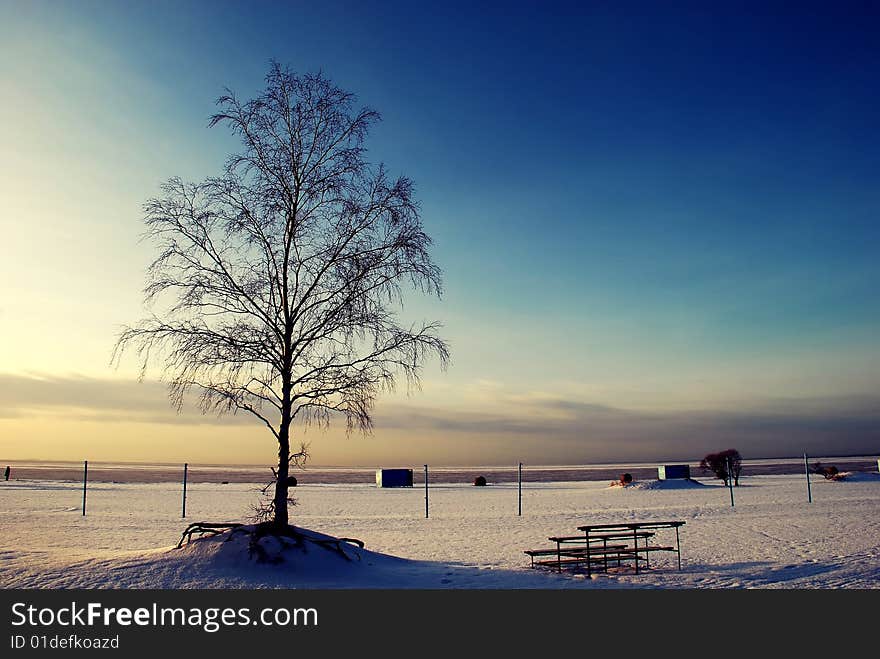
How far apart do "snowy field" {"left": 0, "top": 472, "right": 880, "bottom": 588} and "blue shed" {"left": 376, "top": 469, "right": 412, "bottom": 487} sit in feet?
35.9

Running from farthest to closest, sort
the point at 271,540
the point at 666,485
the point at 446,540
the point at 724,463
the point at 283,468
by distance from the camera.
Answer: the point at 724,463, the point at 666,485, the point at 446,540, the point at 283,468, the point at 271,540

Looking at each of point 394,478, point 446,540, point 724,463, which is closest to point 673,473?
point 724,463

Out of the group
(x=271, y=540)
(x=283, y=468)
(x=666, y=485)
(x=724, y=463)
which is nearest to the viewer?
(x=271, y=540)

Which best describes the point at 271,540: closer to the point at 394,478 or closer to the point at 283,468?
the point at 283,468

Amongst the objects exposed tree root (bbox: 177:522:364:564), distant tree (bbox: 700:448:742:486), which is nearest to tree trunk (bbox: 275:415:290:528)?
exposed tree root (bbox: 177:522:364:564)

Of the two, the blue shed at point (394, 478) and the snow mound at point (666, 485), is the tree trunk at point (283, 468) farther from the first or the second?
the blue shed at point (394, 478)

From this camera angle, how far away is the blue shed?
50.6 metres

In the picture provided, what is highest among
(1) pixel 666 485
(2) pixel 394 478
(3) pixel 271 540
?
(3) pixel 271 540

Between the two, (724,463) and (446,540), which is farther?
(724,463)

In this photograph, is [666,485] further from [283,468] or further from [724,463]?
[283,468]

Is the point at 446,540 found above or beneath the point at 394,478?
above

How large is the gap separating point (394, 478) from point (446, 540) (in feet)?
106

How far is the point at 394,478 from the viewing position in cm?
5112

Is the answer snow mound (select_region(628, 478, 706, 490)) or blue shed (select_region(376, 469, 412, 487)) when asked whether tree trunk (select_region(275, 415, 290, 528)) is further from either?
blue shed (select_region(376, 469, 412, 487))
